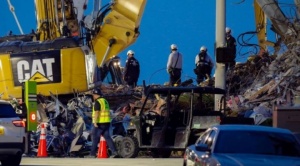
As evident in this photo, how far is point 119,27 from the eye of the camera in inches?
1462

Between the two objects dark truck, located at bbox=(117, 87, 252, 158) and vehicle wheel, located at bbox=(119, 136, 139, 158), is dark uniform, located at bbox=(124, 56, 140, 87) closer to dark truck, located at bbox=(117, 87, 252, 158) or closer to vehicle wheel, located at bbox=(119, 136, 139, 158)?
dark truck, located at bbox=(117, 87, 252, 158)

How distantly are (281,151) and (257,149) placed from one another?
405mm

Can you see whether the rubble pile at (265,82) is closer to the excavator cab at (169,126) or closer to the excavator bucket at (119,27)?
the excavator cab at (169,126)

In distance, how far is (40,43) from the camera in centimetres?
3412

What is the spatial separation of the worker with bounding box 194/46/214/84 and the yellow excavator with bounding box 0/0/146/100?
2560mm

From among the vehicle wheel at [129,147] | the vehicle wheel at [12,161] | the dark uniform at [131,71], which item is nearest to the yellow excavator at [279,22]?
the dark uniform at [131,71]

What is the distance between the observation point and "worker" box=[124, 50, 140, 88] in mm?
38562

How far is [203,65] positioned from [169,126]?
9618 mm

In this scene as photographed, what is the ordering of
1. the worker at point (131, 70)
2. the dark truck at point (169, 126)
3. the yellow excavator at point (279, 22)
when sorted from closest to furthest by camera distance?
the dark truck at point (169, 126), the yellow excavator at point (279, 22), the worker at point (131, 70)

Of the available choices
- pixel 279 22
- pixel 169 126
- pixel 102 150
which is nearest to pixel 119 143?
pixel 102 150

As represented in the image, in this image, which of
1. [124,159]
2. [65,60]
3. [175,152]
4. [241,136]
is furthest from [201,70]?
[241,136]

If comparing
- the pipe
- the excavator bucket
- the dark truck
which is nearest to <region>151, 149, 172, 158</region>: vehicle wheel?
the dark truck

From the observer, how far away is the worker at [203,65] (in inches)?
1405

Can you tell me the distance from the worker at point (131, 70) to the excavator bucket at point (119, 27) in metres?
1.21
